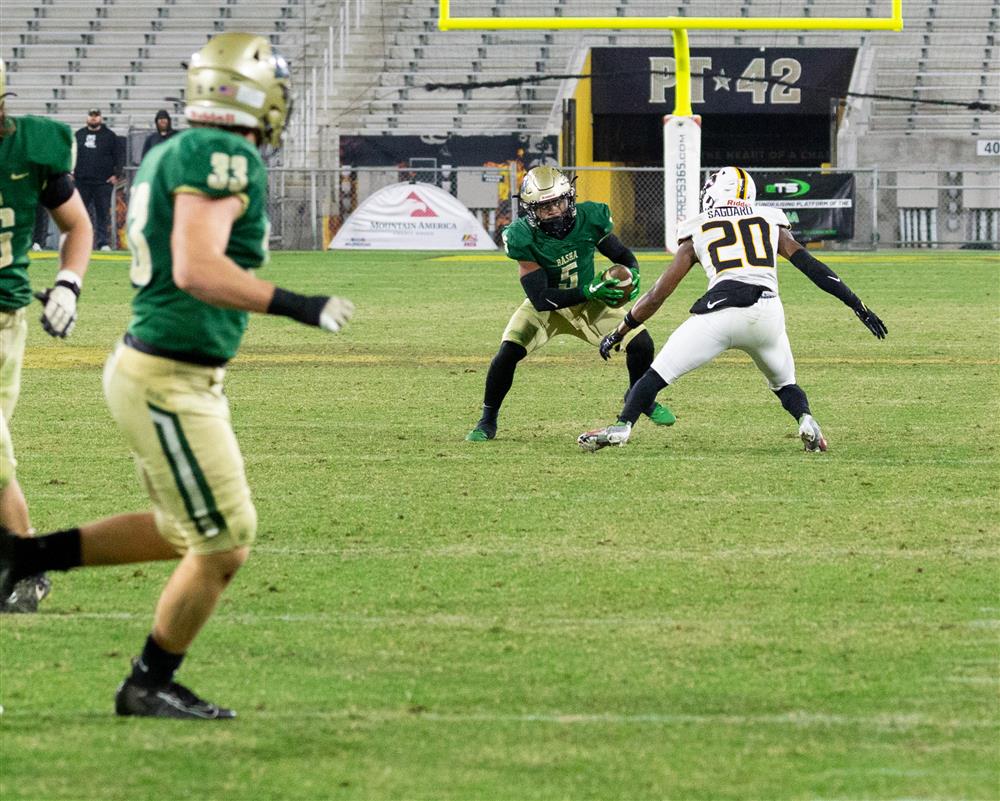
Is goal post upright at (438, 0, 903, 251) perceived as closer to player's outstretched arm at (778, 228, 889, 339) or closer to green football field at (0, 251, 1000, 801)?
green football field at (0, 251, 1000, 801)

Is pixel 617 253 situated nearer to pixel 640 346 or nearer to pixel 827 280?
pixel 640 346

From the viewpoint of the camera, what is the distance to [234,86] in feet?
15.2

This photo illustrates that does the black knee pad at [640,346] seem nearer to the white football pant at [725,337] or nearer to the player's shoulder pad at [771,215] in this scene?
the white football pant at [725,337]

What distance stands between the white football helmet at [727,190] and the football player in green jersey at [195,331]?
5.13 meters

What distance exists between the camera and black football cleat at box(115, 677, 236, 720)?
4.68 meters

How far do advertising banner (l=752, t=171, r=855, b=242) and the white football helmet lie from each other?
18.2 m

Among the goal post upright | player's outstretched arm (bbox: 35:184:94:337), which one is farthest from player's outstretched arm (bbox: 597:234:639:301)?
the goal post upright

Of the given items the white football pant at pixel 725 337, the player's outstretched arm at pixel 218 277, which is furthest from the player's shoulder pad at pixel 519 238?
the player's outstretched arm at pixel 218 277

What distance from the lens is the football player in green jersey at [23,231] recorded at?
6.05 m

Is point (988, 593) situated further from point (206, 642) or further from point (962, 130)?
point (962, 130)

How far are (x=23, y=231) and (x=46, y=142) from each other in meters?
0.31

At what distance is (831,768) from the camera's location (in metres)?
4.23

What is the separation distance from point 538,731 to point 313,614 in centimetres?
156

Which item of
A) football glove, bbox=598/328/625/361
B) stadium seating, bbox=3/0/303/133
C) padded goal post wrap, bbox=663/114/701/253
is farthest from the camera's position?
stadium seating, bbox=3/0/303/133
